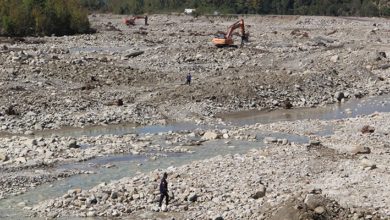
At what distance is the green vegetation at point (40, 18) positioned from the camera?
81.2 m

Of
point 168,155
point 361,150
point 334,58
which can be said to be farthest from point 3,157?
point 334,58

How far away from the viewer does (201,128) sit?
120 ft

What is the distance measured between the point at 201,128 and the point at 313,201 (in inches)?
645

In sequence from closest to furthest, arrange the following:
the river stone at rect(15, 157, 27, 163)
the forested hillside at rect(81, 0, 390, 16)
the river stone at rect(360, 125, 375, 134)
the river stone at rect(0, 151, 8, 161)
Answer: the river stone at rect(15, 157, 27, 163), the river stone at rect(0, 151, 8, 161), the river stone at rect(360, 125, 375, 134), the forested hillside at rect(81, 0, 390, 16)

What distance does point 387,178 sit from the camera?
24.1 meters

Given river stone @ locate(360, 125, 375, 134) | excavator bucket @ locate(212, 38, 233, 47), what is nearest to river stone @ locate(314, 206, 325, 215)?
river stone @ locate(360, 125, 375, 134)

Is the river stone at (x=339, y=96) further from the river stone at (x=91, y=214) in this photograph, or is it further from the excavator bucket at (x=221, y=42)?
the river stone at (x=91, y=214)

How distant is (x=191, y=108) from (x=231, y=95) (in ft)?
11.7

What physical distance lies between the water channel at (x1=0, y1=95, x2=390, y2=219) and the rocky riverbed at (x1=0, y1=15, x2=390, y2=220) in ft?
1.44

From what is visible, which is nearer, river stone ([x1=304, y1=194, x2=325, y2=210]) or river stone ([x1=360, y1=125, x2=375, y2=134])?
river stone ([x1=304, y1=194, x2=325, y2=210])

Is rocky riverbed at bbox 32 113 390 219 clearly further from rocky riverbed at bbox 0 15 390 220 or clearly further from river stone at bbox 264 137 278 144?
river stone at bbox 264 137 278 144

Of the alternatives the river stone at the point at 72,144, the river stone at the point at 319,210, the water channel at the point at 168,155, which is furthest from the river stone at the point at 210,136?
the river stone at the point at 319,210

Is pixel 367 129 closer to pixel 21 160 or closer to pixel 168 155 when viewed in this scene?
pixel 168 155

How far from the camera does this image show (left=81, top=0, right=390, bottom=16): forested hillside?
12838 centimetres
